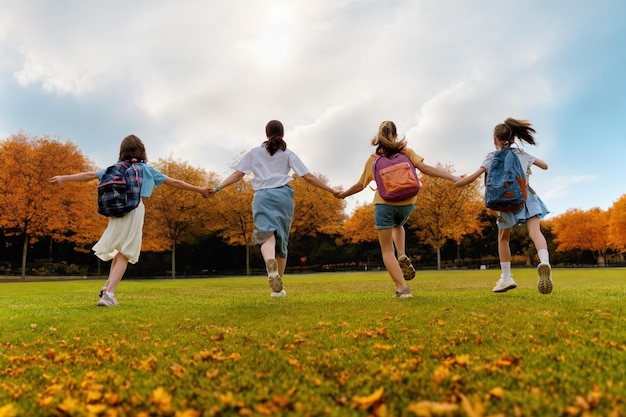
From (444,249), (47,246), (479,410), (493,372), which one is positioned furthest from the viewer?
(444,249)

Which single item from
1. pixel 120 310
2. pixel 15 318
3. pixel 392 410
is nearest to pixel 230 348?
pixel 392 410

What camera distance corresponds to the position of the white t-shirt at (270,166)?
6328mm

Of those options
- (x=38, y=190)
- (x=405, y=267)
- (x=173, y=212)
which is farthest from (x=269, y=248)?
(x=173, y=212)

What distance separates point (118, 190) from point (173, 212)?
99.3 feet

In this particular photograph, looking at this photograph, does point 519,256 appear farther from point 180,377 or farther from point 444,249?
point 180,377

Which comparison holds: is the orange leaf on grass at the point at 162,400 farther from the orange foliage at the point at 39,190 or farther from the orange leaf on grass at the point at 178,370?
the orange foliage at the point at 39,190

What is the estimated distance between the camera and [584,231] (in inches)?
2292

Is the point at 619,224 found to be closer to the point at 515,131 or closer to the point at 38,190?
the point at 515,131

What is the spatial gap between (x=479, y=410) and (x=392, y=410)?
1.15ft

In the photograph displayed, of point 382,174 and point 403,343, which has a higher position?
point 382,174

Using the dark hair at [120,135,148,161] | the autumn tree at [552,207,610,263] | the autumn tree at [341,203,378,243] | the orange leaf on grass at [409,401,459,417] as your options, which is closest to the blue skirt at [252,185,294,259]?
the dark hair at [120,135,148,161]

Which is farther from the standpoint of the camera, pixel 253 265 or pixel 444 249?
pixel 444 249

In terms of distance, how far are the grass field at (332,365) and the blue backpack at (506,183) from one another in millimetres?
1942

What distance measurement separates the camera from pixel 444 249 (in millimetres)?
55250
